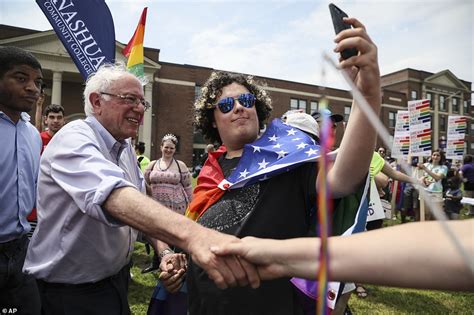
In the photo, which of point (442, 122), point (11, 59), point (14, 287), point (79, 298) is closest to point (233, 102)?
point (79, 298)

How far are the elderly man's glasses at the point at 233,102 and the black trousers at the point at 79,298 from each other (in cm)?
120

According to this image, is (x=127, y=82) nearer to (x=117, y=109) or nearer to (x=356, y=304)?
(x=117, y=109)

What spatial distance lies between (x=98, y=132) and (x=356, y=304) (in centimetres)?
403

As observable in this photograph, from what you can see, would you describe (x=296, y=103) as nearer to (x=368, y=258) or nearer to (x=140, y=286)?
(x=140, y=286)

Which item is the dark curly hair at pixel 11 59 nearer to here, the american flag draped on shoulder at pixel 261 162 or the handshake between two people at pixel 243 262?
the american flag draped on shoulder at pixel 261 162

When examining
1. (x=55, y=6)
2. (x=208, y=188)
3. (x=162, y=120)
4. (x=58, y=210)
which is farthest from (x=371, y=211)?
(x=162, y=120)

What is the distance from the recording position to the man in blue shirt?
245 cm

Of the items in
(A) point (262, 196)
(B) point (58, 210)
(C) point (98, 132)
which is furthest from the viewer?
(C) point (98, 132)

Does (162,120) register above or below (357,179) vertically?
above

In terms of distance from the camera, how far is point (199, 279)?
5.85ft

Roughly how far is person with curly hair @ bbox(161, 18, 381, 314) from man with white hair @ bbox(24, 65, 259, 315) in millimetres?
435

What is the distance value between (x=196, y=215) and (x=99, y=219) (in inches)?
28.7

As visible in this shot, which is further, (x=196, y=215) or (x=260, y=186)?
(x=196, y=215)

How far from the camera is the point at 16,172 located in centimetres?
263
